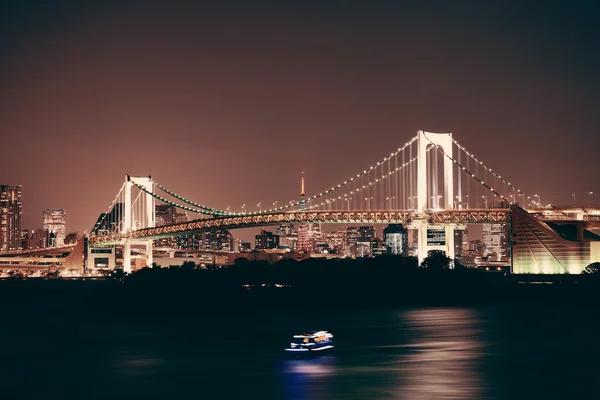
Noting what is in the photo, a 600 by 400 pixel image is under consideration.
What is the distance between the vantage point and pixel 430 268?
→ 86188mm

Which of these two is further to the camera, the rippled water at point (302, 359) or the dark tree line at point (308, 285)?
the dark tree line at point (308, 285)

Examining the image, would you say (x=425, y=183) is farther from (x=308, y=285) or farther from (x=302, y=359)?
(x=302, y=359)

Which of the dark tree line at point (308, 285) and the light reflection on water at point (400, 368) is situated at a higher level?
the dark tree line at point (308, 285)

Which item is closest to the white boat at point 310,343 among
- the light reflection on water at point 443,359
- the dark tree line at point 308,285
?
the light reflection on water at point 443,359

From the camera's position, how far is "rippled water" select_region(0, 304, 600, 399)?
3356 centimetres

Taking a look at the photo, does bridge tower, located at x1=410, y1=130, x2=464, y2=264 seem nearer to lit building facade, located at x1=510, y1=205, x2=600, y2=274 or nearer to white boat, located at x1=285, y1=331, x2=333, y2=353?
lit building facade, located at x1=510, y1=205, x2=600, y2=274

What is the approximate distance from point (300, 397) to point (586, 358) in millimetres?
13692

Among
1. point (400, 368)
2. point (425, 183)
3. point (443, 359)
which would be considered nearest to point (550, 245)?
point (425, 183)

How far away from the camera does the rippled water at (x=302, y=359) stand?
3356 cm

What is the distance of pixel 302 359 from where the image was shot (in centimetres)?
4072

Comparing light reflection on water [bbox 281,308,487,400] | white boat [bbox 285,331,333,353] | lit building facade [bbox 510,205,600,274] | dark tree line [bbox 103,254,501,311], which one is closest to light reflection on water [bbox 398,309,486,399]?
light reflection on water [bbox 281,308,487,400]

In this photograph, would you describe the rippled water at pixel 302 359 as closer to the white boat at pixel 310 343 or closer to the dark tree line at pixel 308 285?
the white boat at pixel 310 343

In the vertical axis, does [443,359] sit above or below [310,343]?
below

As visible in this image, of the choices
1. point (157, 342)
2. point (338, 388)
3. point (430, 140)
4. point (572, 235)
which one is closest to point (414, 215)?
point (430, 140)
